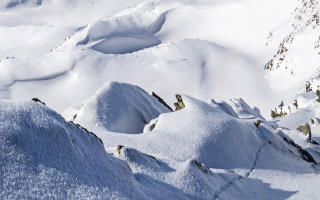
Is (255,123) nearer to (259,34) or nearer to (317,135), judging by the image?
(317,135)

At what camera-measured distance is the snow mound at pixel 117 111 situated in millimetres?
18500

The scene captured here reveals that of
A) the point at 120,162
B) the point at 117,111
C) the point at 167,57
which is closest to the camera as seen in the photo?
the point at 120,162

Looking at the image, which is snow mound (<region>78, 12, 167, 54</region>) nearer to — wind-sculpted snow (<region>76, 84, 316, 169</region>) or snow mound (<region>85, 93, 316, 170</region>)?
wind-sculpted snow (<region>76, 84, 316, 169</region>)

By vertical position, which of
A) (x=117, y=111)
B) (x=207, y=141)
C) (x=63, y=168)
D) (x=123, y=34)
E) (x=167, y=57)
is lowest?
(x=123, y=34)

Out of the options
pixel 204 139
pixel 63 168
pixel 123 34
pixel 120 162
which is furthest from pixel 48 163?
pixel 123 34

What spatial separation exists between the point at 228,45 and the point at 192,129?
331ft

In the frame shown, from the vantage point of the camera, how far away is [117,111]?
64.2 ft

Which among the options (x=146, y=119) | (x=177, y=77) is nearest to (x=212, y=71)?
(x=177, y=77)

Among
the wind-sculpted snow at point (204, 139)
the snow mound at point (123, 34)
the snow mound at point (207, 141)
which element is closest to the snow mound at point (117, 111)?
the wind-sculpted snow at point (204, 139)

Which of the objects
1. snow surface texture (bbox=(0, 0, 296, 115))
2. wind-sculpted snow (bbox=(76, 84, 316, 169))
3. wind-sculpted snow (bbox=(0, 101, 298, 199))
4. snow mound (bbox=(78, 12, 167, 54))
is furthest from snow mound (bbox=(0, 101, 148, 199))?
snow mound (bbox=(78, 12, 167, 54))

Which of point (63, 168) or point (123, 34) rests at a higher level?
point (63, 168)

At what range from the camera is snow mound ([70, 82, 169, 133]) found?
1850 centimetres

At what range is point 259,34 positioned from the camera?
115062mm

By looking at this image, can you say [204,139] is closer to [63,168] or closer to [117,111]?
[117,111]
